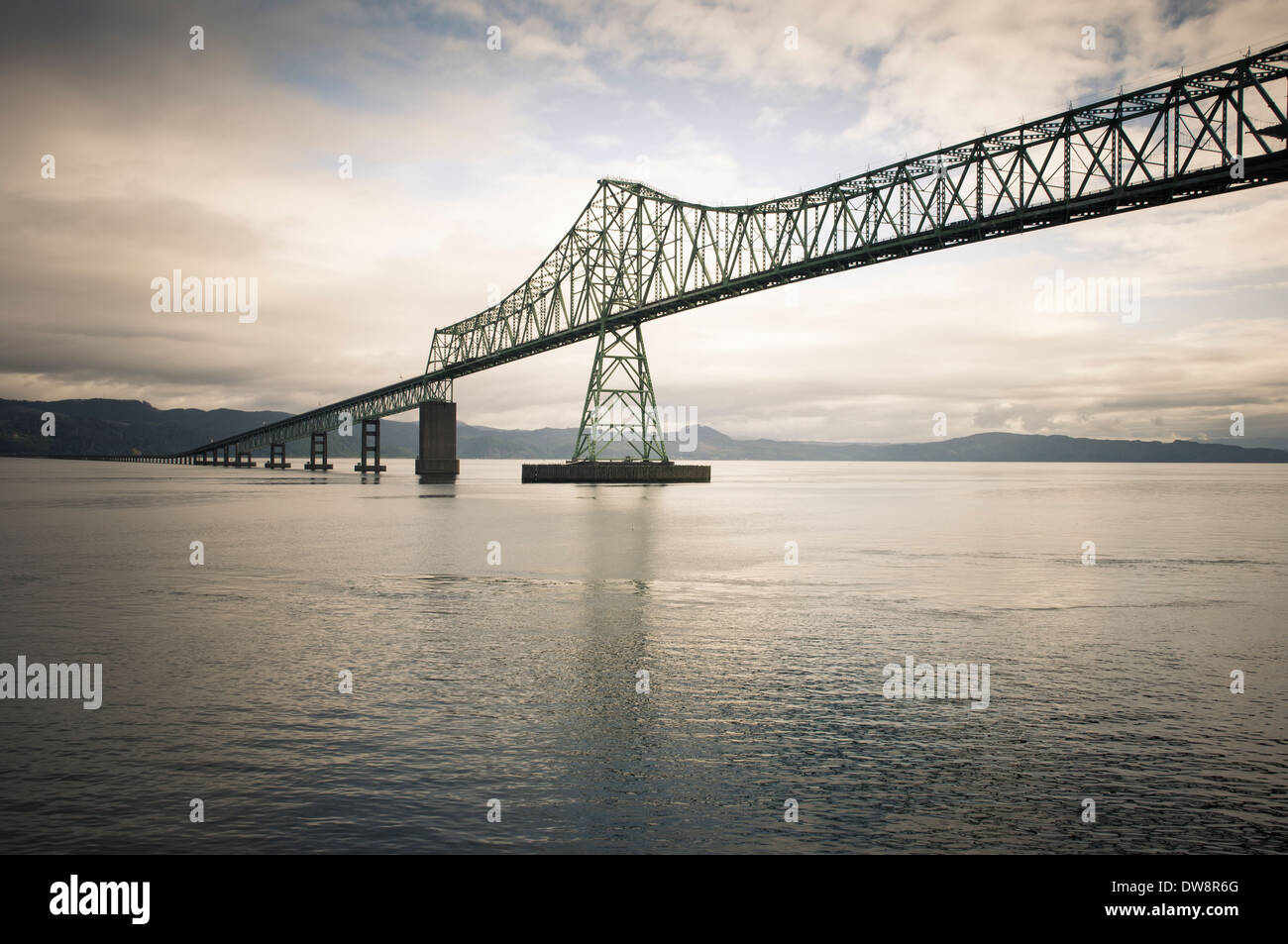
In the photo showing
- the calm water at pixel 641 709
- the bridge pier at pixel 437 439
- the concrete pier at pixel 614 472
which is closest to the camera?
the calm water at pixel 641 709

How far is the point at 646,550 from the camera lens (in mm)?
29359

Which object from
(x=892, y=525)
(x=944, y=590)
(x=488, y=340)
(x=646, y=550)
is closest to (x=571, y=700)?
(x=944, y=590)

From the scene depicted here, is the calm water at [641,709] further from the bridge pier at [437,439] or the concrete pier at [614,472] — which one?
the bridge pier at [437,439]

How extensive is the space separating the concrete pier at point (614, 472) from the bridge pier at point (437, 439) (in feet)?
78.7

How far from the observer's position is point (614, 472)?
267ft

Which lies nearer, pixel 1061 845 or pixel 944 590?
pixel 1061 845

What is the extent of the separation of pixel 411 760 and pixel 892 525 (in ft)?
121

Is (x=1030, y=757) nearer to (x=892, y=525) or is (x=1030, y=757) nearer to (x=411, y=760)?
(x=411, y=760)

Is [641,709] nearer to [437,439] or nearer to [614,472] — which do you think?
[614,472]

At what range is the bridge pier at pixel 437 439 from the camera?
111m

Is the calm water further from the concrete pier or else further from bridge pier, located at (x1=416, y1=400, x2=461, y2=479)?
bridge pier, located at (x1=416, y1=400, x2=461, y2=479)

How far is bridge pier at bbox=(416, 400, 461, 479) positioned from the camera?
111m

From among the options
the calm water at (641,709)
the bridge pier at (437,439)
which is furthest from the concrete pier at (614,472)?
the calm water at (641,709)
